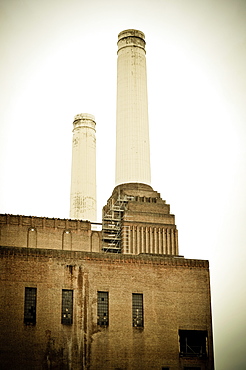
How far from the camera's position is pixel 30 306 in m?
37.8

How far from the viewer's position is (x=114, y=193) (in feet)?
162

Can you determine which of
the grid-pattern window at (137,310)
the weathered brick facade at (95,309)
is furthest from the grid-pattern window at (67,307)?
the grid-pattern window at (137,310)

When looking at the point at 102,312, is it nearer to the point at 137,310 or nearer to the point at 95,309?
the point at 95,309

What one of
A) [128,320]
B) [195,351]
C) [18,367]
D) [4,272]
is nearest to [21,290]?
[4,272]

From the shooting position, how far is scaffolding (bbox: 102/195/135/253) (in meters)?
46.5

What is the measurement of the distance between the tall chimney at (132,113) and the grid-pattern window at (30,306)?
14464mm

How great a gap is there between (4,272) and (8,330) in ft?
11.4

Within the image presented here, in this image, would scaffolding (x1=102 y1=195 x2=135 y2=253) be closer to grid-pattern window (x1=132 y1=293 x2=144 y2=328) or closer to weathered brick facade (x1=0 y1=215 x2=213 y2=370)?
weathered brick facade (x1=0 y1=215 x2=213 y2=370)

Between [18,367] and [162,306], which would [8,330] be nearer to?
[18,367]

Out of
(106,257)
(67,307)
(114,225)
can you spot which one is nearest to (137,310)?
(106,257)

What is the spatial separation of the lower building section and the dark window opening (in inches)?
2.5

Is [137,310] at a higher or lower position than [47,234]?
lower

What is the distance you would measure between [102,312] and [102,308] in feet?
0.82

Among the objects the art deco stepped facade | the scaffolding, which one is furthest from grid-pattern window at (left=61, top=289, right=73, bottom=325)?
the scaffolding
